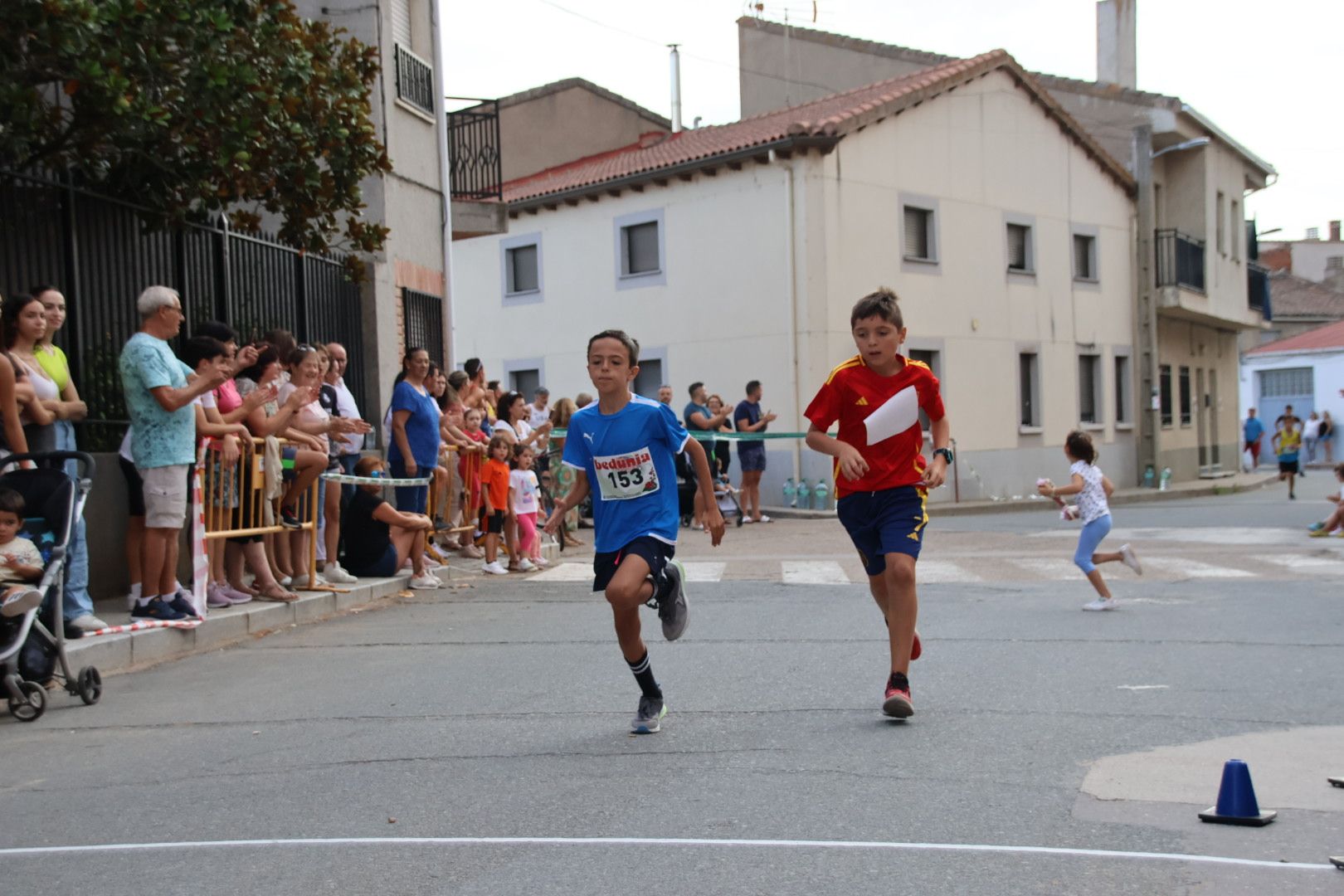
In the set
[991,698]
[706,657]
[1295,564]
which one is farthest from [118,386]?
[1295,564]

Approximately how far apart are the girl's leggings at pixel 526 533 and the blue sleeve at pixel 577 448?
7.94m

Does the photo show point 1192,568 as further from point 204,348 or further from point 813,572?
point 204,348

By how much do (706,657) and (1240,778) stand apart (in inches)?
168

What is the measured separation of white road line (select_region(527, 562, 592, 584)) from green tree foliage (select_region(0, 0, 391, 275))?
11.1 feet

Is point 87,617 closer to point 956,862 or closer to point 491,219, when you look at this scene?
point 956,862

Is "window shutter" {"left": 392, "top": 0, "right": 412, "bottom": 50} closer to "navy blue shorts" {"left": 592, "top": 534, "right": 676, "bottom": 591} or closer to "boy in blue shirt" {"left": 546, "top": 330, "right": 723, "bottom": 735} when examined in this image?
"boy in blue shirt" {"left": 546, "top": 330, "right": 723, "bottom": 735}

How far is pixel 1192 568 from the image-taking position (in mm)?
14039

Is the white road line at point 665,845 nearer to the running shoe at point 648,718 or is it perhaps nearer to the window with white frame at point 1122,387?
the running shoe at point 648,718

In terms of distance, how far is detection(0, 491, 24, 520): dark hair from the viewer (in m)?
7.18

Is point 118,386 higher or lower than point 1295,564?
higher

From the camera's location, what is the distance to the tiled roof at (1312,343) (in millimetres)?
58656

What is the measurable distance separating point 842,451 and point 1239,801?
2.38 m

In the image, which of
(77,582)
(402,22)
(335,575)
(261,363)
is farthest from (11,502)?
(402,22)

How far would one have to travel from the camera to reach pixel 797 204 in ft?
88.3
